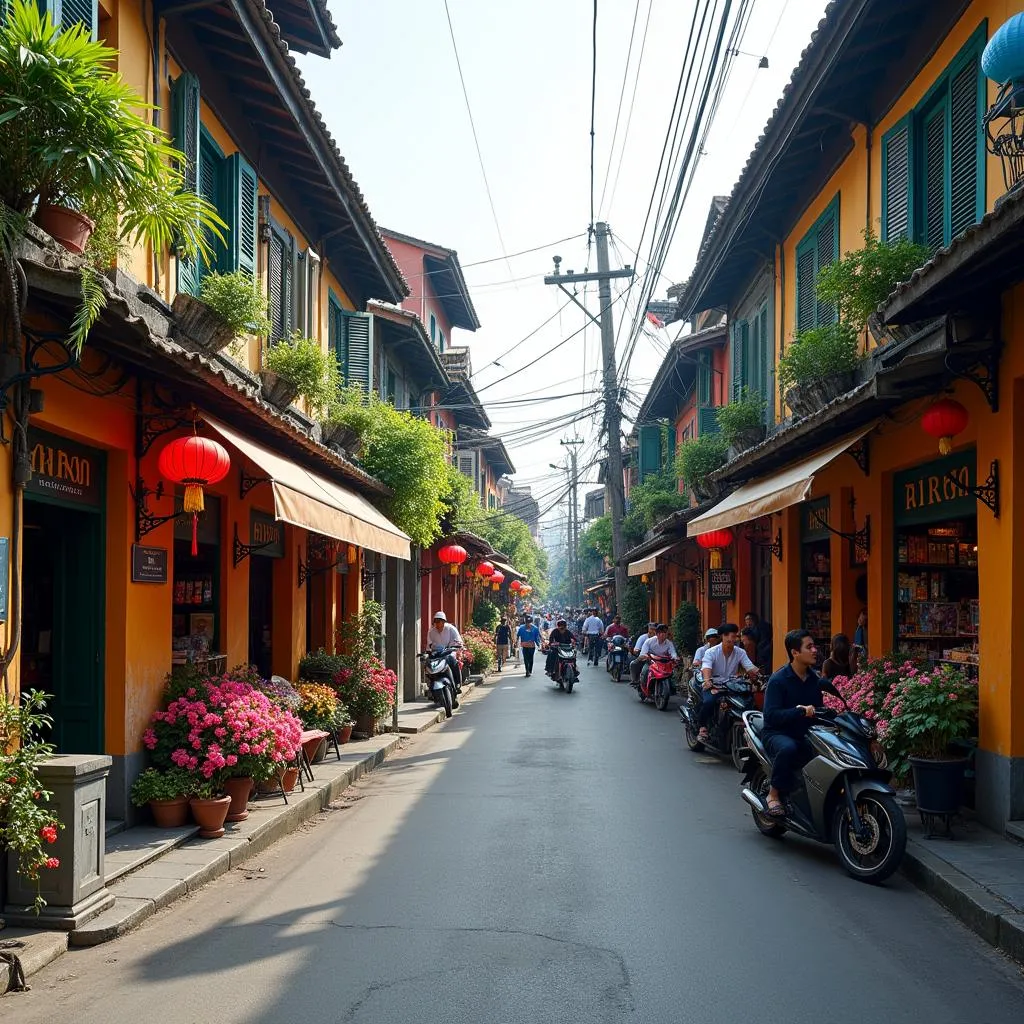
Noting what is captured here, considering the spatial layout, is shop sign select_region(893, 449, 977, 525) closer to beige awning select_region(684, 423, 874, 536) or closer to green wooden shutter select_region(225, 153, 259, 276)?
beige awning select_region(684, 423, 874, 536)

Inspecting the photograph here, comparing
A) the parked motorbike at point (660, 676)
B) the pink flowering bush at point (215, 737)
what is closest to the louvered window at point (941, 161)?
the pink flowering bush at point (215, 737)

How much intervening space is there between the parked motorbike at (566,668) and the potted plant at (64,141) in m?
20.9


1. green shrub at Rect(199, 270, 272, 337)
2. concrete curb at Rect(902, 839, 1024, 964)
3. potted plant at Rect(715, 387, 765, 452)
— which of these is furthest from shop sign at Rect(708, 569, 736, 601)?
green shrub at Rect(199, 270, 272, 337)

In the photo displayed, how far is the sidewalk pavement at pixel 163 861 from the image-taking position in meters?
5.81

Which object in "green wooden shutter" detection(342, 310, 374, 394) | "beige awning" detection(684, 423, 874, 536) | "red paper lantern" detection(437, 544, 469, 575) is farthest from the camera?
"red paper lantern" detection(437, 544, 469, 575)

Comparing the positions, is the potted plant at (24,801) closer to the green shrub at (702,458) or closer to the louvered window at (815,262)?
the louvered window at (815,262)

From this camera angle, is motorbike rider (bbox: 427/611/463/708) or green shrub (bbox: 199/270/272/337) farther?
motorbike rider (bbox: 427/611/463/708)

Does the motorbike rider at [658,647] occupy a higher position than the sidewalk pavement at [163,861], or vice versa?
the motorbike rider at [658,647]

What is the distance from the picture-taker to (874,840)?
24.8 feet

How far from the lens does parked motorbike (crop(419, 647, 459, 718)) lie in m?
19.8

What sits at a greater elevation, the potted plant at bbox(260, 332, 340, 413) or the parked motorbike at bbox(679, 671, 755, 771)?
the potted plant at bbox(260, 332, 340, 413)

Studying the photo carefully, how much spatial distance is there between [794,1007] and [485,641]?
29406 millimetres

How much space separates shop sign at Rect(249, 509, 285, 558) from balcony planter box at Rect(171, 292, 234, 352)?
2.69 meters

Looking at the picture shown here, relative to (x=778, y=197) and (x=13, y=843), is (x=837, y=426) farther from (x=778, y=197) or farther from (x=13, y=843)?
(x=13, y=843)
